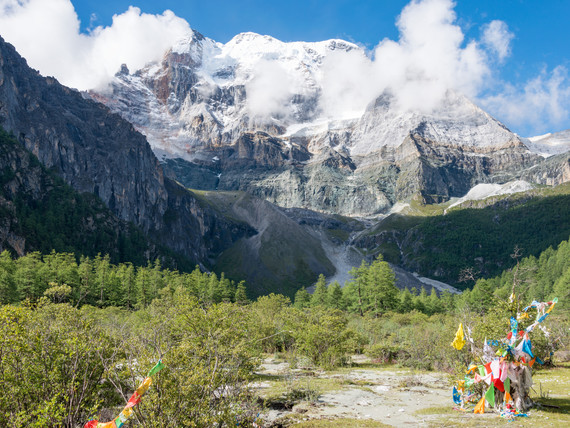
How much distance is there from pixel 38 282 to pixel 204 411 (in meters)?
67.8

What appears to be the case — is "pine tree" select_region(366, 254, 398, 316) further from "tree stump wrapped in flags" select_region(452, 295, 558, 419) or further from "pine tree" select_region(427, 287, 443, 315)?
"tree stump wrapped in flags" select_region(452, 295, 558, 419)

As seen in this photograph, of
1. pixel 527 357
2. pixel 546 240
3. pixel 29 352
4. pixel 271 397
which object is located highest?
pixel 546 240

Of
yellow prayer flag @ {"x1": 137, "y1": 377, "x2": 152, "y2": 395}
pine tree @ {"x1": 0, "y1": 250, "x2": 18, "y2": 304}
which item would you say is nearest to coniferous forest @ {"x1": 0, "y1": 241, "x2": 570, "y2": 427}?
pine tree @ {"x1": 0, "y1": 250, "x2": 18, "y2": 304}

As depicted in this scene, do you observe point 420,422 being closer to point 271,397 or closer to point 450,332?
point 271,397

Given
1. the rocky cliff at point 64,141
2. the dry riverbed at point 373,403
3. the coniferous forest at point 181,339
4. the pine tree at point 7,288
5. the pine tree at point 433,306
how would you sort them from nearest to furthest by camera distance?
the coniferous forest at point 181,339
the dry riverbed at point 373,403
the pine tree at point 7,288
the pine tree at point 433,306
the rocky cliff at point 64,141

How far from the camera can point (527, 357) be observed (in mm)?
16609

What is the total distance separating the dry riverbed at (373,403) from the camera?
650 inches

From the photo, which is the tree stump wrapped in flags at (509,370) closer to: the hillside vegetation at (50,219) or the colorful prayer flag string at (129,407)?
the colorful prayer flag string at (129,407)

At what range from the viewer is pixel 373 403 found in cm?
2161

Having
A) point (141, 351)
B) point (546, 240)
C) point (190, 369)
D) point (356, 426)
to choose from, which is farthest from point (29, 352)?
point (546, 240)

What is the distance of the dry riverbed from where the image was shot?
16.5m

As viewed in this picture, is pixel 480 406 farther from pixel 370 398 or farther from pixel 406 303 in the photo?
pixel 406 303

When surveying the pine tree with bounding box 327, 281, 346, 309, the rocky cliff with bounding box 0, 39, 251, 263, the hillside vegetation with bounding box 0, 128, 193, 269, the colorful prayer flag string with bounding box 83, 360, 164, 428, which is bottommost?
the pine tree with bounding box 327, 281, 346, 309

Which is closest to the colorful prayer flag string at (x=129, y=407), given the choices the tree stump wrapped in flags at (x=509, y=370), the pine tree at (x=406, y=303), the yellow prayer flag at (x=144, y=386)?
the yellow prayer flag at (x=144, y=386)
